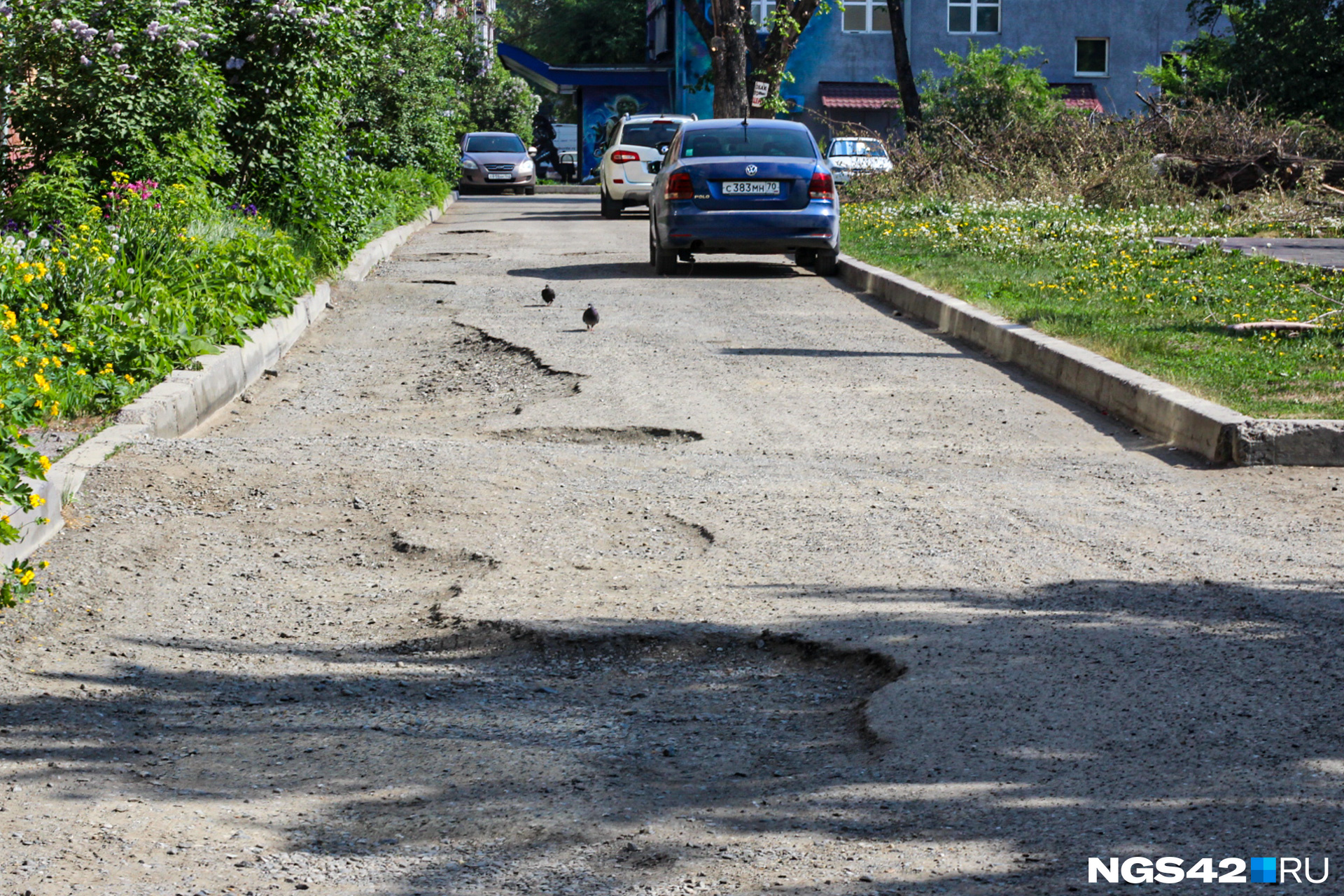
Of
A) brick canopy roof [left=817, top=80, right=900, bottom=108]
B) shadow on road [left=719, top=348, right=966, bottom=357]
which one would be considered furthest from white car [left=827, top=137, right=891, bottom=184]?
shadow on road [left=719, top=348, right=966, bottom=357]

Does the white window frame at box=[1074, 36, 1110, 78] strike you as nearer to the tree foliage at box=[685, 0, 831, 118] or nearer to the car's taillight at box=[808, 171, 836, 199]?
the tree foliage at box=[685, 0, 831, 118]

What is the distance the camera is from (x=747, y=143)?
1611 centimetres

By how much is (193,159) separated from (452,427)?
4.94 m

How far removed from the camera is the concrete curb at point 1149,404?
259 inches

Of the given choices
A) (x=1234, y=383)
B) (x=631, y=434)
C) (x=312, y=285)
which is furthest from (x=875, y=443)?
(x=312, y=285)

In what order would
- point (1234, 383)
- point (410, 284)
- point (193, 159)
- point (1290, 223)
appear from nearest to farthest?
1. point (1234, 383)
2. point (193, 159)
3. point (410, 284)
4. point (1290, 223)

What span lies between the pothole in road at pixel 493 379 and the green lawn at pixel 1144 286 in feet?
10.4

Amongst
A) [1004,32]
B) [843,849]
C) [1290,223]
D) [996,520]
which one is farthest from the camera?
[1004,32]

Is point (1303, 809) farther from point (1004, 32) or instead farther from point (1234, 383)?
point (1004, 32)

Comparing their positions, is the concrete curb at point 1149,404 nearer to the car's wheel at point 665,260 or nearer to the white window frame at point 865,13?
the car's wheel at point 665,260

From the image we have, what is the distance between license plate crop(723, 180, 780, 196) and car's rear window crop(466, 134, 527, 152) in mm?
25560

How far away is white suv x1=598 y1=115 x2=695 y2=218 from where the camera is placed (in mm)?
25953

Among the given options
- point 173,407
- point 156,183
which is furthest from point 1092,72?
point 173,407

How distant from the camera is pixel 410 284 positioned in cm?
1464
